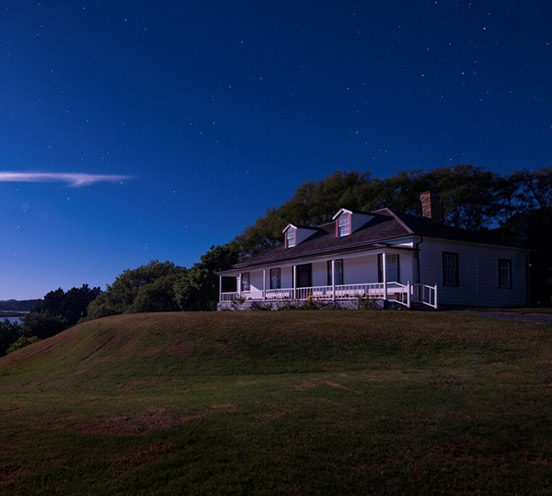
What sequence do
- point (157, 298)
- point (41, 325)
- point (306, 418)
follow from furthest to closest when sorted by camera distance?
point (157, 298), point (41, 325), point (306, 418)

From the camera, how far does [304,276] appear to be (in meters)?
31.2

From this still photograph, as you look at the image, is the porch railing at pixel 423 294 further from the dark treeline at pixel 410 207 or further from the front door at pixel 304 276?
the dark treeline at pixel 410 207

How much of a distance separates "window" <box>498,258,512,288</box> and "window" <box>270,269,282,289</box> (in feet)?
46.7

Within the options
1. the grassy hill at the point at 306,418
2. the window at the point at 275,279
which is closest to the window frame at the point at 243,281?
A: the window at the point at 275,279

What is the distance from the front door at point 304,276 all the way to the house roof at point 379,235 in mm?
1160

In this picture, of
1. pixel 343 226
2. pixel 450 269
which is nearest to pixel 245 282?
pixel 343 226

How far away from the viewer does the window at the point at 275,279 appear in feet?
111

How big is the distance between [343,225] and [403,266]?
6585mm

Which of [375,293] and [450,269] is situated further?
[450,269]

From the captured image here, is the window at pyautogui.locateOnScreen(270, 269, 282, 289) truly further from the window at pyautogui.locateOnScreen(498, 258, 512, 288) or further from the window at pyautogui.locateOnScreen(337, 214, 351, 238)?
the window at pyautogui.locateOnScreen(498, 258, 512, 288)

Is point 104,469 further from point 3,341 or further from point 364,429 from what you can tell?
point 3,341

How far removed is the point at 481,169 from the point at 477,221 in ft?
15.0

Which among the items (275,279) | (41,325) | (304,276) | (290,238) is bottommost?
(41,325)

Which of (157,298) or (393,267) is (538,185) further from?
(157,298)
